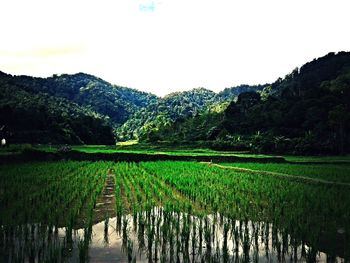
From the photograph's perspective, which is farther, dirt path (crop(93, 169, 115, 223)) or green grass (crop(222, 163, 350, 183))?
green grass (crop(222, 163, 350, 183))

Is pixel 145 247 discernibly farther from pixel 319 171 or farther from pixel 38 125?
pixel 38 125

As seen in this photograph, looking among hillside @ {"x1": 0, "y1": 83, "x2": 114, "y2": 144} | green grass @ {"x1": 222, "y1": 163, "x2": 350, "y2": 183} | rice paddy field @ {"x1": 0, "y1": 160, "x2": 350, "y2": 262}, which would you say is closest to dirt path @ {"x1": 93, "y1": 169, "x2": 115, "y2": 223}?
rice paddy field @ {"x1": 0, "y1": 160, "x2": 350, "y2": 262}

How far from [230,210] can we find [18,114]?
74083 millimetres

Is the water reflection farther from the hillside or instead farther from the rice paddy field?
the hillside

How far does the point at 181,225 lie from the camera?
1220 centimetres

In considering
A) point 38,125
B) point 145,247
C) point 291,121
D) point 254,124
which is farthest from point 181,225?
point 254,124

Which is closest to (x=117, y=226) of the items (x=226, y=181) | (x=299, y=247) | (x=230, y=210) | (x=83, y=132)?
(x=230, y=210)

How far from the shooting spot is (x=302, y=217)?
40.5 ft

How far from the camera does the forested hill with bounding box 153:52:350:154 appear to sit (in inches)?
2318

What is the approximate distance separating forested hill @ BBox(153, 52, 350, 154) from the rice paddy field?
4007cm

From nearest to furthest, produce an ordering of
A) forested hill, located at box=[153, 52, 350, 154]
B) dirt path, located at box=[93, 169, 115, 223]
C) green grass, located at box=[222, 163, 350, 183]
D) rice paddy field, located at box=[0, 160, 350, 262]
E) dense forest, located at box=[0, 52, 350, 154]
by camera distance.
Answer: rice paddy field, located at box=[0, 160, 350, 262] → dirt path, located at box=[93, 169, 115, 223] → green grass, located at box=[222, 163, 350, 183] → forested hill, located at box=[153, 52, 350, 154] → dense forest, located at box=[0, 52, 350, 154]

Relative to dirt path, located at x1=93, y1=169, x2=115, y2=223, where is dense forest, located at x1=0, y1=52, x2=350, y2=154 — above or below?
above

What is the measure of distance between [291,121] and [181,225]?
71.0m

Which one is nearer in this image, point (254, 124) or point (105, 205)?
point (105, 205)
